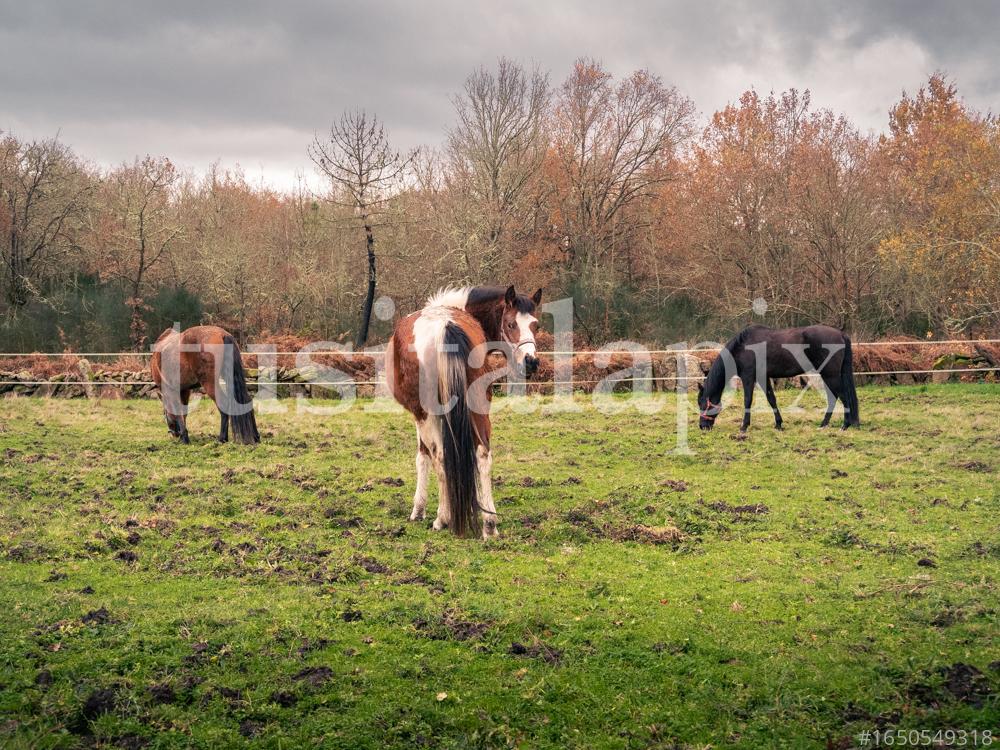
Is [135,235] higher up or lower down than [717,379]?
higher up

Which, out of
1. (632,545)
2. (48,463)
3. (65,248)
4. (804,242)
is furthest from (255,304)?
(632,545)

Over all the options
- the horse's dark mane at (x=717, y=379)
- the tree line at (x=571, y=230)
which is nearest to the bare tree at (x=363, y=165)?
the tree line at (x=571, y=230)

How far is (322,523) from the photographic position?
600 cm

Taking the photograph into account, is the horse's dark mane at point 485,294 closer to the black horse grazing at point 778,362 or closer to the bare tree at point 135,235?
the black horse grazing at point 778,362

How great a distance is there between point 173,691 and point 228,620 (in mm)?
730

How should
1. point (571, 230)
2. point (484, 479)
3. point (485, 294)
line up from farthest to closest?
1. point (571, 230)
2. point (485, 294)
3. point (484, 479)

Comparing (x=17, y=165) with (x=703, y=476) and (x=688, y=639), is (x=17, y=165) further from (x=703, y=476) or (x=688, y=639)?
(x=688, y=639)

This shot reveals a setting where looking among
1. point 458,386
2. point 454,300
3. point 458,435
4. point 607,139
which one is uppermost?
point 607,139

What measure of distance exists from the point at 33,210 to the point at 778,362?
888 inches

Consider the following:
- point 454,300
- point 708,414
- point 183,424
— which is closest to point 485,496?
point 454,300

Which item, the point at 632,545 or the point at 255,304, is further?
the point at 255,304

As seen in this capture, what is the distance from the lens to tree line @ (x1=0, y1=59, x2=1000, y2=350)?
19.3 meters

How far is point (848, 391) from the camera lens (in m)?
10.6

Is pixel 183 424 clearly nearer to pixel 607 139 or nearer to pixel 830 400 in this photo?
pixel 830 400
